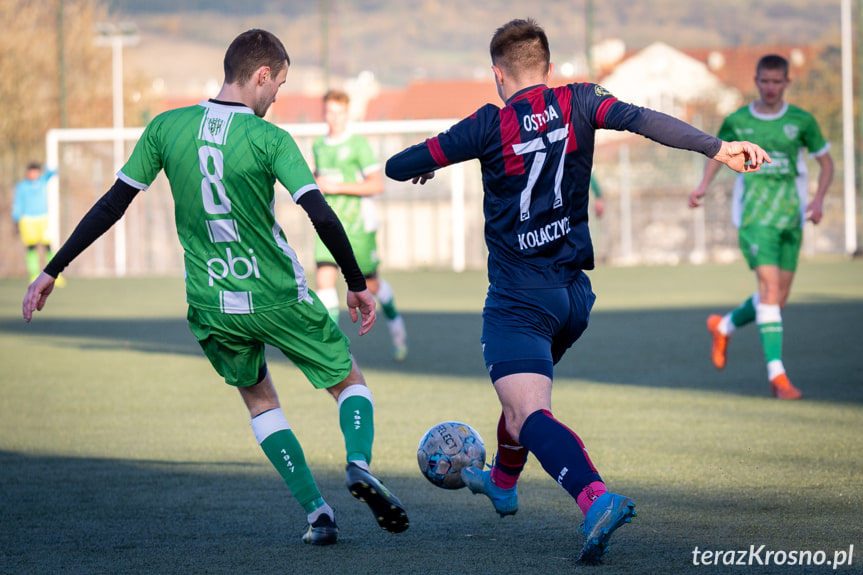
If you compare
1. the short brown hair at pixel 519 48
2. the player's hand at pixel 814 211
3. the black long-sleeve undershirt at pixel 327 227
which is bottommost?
the black long-sleeve undershirt at pixel 327 227

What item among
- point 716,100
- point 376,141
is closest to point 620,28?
point 716,100

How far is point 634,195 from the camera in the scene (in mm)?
27406

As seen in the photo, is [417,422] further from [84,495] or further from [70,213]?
[70,213]

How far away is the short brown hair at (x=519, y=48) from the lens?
3.87 meters

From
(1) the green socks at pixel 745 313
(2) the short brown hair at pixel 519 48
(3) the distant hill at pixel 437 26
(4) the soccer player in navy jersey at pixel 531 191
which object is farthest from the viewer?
(3) the distant hill at pixel 437 26

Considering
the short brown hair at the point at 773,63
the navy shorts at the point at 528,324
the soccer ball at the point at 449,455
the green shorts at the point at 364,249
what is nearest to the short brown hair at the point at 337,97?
the green shorts at the point at 364,249

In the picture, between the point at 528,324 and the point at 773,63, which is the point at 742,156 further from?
the point at 773,63

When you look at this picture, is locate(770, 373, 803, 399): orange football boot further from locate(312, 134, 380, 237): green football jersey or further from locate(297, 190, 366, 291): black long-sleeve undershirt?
locate(297, 190, 366, 291): black long-sleeve undershirt

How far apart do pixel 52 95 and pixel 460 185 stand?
11.4 metres

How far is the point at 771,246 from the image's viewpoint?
764 centimetres

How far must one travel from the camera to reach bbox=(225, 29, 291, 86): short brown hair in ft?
13.2

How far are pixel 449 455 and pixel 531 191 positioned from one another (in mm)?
1290

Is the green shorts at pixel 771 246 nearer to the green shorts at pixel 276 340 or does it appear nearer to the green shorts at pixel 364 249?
the green shorts at pixel 364 249

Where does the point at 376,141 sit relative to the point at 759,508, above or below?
→ above
